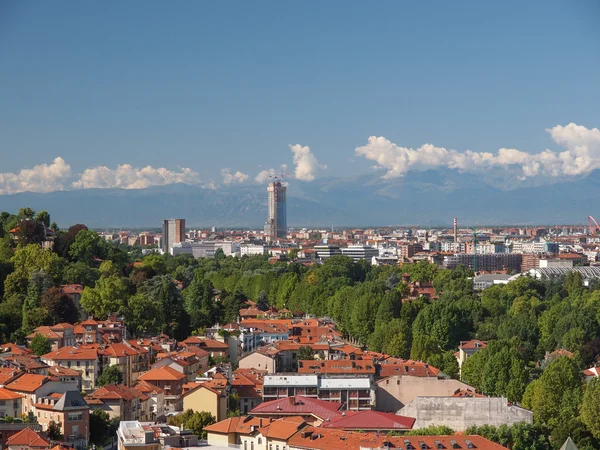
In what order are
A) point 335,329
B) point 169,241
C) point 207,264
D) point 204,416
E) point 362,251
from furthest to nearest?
point 169,241 < point 362,251 < point 207,264 < point 335,329 < point 204,416

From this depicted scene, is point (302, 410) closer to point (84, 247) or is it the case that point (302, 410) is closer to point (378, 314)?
point (378, 314)

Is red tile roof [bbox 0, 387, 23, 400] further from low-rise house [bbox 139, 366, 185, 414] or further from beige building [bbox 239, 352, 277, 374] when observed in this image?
beige building [bbox 239, 352, 277, 374]

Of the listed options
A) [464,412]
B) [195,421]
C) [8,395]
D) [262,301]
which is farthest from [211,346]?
[262,301]

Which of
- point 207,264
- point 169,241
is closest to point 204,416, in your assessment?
point 207,264

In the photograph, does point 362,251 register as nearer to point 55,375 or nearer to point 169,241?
point 169,241

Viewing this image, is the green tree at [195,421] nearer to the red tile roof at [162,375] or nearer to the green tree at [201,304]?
the red tile roof at [162,375]

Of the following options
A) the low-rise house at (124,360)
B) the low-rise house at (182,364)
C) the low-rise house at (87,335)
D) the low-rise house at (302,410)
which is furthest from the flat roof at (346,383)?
the low-rise house at (87,335)

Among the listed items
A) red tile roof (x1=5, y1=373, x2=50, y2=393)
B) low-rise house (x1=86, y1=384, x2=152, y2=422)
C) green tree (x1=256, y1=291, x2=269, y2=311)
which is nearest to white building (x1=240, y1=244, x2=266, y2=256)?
green tree (x1=256, y1=291, x2=269, y2=311)
